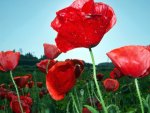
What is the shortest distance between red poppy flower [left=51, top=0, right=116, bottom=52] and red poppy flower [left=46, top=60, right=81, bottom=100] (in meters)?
0.22

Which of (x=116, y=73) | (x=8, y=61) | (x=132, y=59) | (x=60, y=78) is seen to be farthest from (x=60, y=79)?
(x=116, y=73)

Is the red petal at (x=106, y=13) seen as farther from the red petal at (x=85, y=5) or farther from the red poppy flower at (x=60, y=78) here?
the red poppy flower at (x=60, y=78)

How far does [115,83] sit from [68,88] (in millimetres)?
2212

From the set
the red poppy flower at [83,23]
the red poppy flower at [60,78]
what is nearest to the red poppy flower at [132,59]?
the red poppy flower at [83,23]

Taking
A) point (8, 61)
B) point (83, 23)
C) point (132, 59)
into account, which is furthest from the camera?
point (8, 61)

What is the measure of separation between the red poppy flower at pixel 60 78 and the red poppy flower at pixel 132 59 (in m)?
0.25

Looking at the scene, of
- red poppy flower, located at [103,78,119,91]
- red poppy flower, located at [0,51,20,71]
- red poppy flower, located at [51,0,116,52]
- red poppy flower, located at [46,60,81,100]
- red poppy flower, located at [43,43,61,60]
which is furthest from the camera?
red poppy flower, located at [103,78,119,91]

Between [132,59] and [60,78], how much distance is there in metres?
0.35

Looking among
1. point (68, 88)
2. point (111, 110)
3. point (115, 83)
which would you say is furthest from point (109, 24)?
point (115, 83)

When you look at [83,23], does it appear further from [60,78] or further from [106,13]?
[60,78]

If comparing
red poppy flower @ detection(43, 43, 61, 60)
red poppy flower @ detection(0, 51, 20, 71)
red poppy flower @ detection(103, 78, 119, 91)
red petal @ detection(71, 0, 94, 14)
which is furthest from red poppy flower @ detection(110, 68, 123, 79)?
red petal @ detection(71, 0, 94, 14)

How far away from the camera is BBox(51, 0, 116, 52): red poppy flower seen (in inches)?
51.8

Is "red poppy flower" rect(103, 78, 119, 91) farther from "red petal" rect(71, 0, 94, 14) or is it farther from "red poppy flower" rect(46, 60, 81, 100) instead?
"red petal" rect(71, 0, 94, 14)

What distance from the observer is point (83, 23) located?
4.33ft
